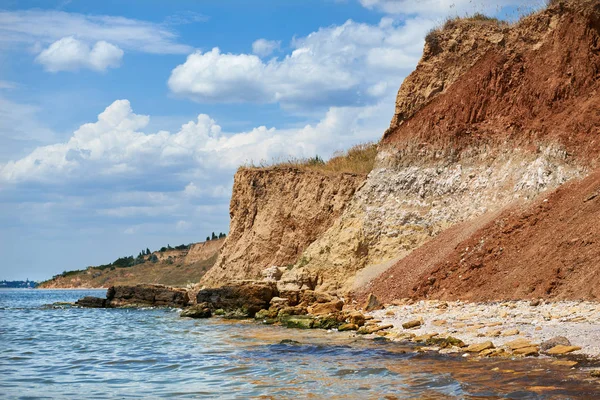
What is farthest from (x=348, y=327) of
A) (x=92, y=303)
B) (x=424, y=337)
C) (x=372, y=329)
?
(x=92, y=303)

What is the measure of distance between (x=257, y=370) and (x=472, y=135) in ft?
68.8

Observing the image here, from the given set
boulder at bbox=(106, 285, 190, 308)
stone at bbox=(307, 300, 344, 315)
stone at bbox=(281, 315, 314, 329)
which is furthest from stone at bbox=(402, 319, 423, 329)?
boulder at bbox=(106, 285, 190, 308)

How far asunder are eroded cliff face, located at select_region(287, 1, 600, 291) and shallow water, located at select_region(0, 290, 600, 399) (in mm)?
10615

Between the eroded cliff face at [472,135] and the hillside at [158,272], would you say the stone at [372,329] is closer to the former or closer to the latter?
the eroded cliff face at [472,135]

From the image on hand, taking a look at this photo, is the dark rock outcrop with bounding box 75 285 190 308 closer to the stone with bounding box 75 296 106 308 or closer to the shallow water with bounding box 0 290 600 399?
the stone with bounding box 75 296 106 308

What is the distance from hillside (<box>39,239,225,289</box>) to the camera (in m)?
94.1

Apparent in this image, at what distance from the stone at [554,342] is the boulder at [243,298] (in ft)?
57.9

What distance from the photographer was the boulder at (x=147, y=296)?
43.0 metres

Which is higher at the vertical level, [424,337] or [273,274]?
[273,274]

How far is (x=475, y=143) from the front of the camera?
33.1 m

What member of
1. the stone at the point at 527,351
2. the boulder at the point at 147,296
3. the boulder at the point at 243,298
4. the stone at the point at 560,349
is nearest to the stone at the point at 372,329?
the stone at the point at 527,351

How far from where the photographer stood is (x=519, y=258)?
77.7 ft

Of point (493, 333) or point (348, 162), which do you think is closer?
point (493, 333)

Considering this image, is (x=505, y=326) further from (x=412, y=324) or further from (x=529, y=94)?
(x=529, y=94)
